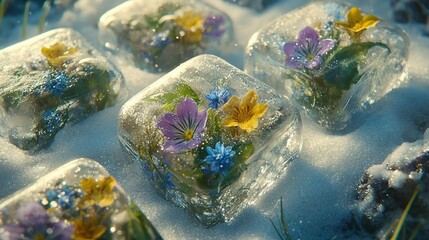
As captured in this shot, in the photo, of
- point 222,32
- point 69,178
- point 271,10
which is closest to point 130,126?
point 69,178

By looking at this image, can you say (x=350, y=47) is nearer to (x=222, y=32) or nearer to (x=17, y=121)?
(x=222, y=32)

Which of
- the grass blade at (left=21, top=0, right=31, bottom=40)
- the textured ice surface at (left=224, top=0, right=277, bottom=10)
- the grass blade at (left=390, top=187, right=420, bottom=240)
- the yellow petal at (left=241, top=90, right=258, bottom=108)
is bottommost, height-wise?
the grass blade at (left=390, top=187, right=420, bottom=240)

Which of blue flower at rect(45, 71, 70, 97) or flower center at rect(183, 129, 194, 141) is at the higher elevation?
flower center at rect(183, 129, 194, 141)

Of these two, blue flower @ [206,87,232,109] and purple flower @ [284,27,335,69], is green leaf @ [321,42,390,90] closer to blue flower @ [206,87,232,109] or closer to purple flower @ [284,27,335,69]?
purple flower @ [284,27,335,69]

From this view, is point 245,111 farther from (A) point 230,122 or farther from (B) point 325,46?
(B) point 325,46

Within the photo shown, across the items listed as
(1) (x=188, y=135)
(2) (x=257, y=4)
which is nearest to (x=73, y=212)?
(1) (x=188, y=135)

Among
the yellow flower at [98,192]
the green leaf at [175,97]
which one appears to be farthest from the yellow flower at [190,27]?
the yellow flower at [98,192]

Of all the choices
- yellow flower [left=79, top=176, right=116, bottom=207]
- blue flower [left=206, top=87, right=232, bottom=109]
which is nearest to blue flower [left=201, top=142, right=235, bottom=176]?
blue flower [left=206, top=87, right=232, bottom=109]
